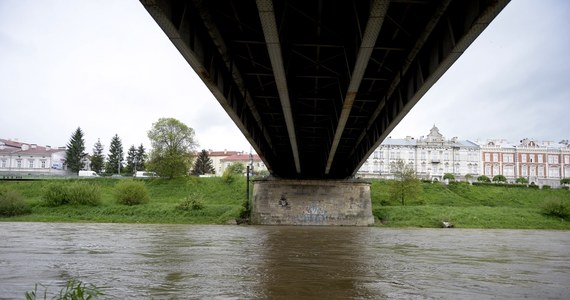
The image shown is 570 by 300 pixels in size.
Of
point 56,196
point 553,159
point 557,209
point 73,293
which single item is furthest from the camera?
point 553,159

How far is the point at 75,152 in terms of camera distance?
81562 millimetres

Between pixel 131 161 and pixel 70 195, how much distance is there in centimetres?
5156

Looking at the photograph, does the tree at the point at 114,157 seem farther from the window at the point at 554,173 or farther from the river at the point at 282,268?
the window at the point at 554,173

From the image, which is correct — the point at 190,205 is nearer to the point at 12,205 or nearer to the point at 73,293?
the point at 12,205

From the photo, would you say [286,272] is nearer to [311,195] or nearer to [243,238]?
[243,238]

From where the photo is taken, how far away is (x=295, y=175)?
35031mm

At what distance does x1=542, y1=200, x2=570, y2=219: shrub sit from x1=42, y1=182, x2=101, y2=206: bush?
37516mm

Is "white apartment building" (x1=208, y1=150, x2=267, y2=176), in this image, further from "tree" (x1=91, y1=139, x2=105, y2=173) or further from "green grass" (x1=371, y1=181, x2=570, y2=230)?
"green grass" (x1=371, y1=181, x2=570, y2=230)

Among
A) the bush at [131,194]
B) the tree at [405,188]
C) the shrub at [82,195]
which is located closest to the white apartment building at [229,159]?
the tree at [405,188]

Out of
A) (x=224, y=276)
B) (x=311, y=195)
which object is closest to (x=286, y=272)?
(x=224, y=276)

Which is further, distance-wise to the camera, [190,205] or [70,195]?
[70,195]

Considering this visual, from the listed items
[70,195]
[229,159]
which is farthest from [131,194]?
[229,159]

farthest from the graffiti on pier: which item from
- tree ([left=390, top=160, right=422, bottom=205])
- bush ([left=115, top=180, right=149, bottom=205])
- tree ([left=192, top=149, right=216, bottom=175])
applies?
tree ([left=192, top=149, right=216, bottom=175])

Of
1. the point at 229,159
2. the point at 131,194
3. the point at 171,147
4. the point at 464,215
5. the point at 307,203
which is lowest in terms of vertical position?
the point at 464,215
